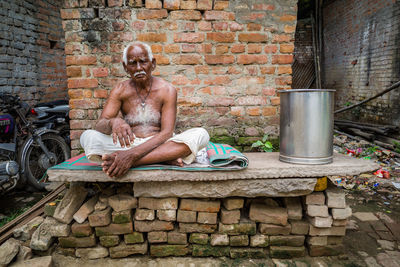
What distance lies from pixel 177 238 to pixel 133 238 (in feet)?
1.23

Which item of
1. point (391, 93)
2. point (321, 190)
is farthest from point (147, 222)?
point (391, 93)

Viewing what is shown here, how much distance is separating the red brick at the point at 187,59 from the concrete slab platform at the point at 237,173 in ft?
4.52

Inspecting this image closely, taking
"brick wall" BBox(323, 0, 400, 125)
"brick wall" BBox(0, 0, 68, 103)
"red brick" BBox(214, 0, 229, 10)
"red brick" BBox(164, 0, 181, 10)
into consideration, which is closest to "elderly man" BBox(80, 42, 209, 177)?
"red brick" BBox(164, 0, 181, 10)

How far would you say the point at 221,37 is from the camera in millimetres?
2844

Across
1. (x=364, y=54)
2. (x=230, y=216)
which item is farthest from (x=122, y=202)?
(x=364, y=54)

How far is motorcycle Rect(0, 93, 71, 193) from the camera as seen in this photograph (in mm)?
3424

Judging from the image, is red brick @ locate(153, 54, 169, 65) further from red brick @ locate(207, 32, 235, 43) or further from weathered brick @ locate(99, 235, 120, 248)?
weathered brick @ locate(99, 235, 120, 248)

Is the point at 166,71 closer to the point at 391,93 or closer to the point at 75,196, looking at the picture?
the point at 75,196

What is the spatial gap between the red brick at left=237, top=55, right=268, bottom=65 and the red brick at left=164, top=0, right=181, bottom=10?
2.88 feet

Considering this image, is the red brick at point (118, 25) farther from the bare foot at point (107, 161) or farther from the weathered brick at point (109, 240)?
the weathered brick at point (109, 240)

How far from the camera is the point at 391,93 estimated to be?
5.28 meters

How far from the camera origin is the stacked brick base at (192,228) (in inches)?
84.6

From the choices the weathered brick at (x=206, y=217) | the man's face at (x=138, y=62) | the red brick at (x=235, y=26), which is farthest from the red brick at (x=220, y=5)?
the weathered brick at (x=206, y=217)

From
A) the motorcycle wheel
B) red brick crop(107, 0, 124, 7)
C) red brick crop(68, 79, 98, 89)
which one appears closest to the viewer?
red brick crop(107, 0, 124, 7)
